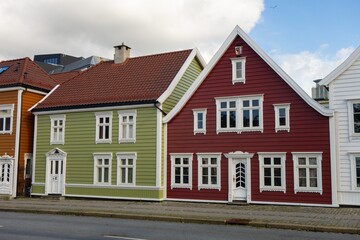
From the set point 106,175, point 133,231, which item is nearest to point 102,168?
point 106,175

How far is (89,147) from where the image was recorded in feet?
84.5

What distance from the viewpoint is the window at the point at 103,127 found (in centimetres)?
2528

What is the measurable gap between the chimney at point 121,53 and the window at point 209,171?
10.3 m

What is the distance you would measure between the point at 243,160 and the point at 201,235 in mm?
9984

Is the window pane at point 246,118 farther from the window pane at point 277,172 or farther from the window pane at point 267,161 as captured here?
the window pane at point 277,172

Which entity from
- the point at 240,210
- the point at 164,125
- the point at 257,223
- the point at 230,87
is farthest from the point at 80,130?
the point at 257,223

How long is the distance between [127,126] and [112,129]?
98 centimetres

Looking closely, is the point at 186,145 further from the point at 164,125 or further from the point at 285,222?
the point at 285,222

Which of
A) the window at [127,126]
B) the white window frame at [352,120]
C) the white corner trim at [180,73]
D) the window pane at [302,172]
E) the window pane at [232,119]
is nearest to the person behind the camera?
the white window frame at [352,120]

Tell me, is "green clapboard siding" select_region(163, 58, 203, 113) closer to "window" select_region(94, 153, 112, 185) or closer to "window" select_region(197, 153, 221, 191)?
"window" select_region(197, 153, 221, 191)

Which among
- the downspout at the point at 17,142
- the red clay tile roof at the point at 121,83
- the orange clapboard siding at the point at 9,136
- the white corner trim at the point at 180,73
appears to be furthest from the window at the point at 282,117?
the orange clapboard siding at the point at 9,136

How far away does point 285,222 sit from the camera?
1461 cm

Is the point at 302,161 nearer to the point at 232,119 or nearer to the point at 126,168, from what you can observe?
the point at 232,119

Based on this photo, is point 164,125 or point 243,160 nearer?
point 243,160
